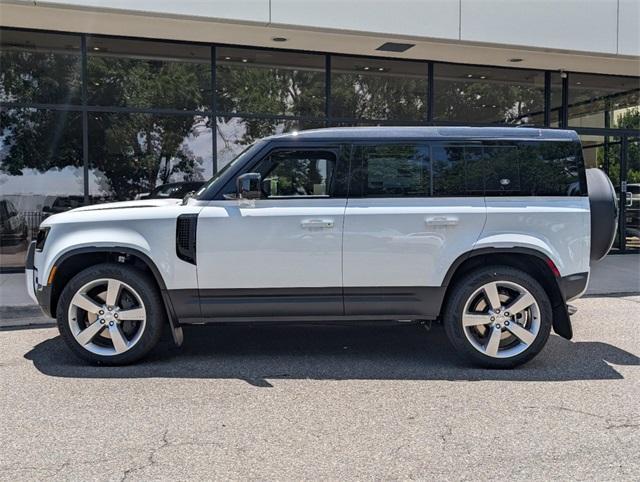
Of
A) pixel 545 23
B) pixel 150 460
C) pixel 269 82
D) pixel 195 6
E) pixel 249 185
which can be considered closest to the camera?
pixel 150 460

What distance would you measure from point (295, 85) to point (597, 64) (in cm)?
566

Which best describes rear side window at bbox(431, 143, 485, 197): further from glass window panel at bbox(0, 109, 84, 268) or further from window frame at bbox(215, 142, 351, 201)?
glass window panel at bbox(0, 109, 84, 268)

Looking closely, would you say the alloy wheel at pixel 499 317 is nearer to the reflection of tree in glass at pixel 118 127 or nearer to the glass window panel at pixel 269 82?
the reflection of tree in glass at pixel 118 127

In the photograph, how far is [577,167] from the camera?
5031mm

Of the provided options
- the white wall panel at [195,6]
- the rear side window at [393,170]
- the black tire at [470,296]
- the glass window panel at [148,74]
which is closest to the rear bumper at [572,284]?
the black tire at [470,296]

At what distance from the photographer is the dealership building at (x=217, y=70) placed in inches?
352

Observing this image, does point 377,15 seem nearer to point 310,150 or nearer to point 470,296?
point 310,150

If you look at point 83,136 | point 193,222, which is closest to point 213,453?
point 193,222

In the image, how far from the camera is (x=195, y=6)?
27.4ft

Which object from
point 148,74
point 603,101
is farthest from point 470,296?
point 603,101

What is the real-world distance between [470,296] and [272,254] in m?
1.69

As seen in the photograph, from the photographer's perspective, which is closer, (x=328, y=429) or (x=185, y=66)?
(x=328, y=429)

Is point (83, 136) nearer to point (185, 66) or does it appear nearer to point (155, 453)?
point (185, 66)

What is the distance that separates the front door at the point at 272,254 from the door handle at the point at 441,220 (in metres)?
0.73
